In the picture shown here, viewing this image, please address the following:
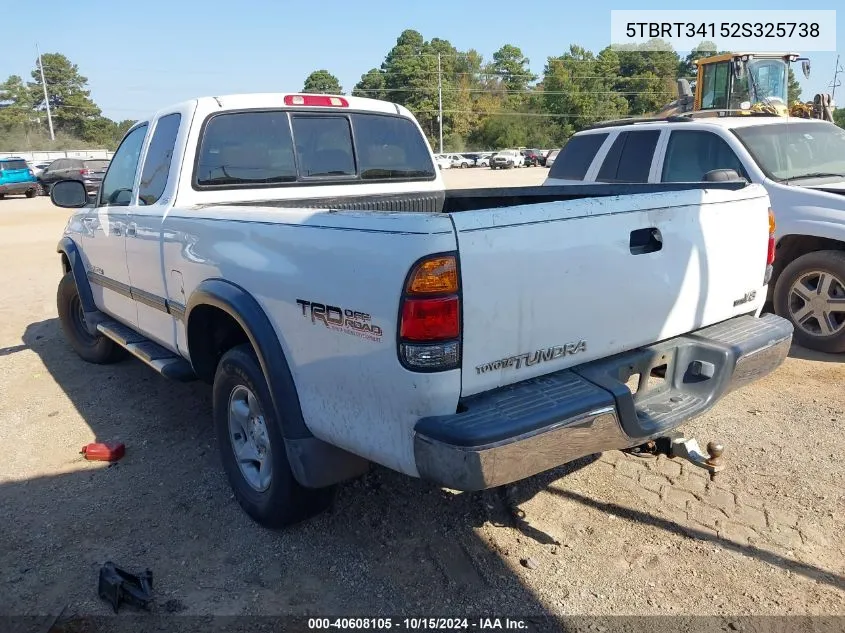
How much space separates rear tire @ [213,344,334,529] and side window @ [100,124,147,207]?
6.30ft

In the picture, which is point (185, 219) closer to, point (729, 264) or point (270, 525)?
point (270, 525)

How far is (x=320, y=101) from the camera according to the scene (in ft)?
14.2

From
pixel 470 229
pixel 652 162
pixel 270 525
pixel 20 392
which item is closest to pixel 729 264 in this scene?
pixel 470 229

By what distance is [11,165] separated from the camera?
2700cm

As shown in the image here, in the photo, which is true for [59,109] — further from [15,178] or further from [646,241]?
[646,241]

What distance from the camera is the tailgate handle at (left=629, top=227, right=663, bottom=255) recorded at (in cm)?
261

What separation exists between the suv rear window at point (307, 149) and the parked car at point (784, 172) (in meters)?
2.48

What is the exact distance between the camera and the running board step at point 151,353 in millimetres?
3822

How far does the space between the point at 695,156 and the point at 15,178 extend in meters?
28.2

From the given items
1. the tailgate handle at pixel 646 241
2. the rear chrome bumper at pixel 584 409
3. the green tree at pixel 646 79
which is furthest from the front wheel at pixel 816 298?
the green tree at pixel 646 79

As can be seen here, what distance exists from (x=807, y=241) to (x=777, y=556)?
12.1 ft

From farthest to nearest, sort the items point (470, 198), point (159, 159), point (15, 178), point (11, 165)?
point (11, 165), point (15, 178), point (470, 198), point (159, 159)

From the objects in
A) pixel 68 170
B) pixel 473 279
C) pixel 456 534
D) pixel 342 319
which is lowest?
pixel 456 534

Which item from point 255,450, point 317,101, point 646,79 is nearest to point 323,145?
point 317,101
